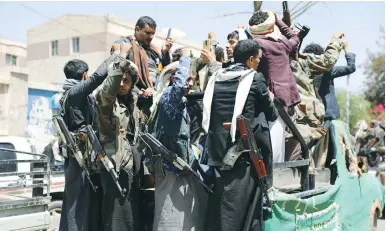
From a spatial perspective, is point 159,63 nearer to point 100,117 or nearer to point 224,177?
point 100,117

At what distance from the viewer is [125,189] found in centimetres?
364

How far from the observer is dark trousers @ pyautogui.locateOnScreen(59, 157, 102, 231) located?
397 centimetres

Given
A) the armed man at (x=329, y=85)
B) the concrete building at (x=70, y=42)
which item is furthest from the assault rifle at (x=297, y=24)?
the concrete building at (x=70, y=42)

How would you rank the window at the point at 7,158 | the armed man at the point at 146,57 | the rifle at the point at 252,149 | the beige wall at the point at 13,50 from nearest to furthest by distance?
the rifle at the point at 252,149 → the armed man at the point at 146,57 → the window at the point at 7,158 → the beige wall at the point at 13,50

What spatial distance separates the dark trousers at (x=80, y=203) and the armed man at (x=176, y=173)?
0.61 m

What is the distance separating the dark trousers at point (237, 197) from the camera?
11.2 ft

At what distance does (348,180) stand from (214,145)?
2185 millimetres

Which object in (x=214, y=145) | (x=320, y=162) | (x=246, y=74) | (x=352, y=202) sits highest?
(x=246, y=74)

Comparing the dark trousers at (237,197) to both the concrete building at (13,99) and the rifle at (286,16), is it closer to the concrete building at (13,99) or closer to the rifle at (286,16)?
the rifle at (286,16)

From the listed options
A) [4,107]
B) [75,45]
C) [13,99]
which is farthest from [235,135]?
[75,45]

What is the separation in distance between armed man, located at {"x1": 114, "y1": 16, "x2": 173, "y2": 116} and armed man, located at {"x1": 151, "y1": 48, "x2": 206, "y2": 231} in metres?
0.55

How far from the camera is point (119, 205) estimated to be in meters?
3.61

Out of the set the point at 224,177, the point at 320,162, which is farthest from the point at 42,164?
the point at 320,162

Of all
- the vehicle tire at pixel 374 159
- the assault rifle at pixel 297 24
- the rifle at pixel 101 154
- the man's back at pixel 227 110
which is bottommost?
the vehicle tire at pixel 374 159
